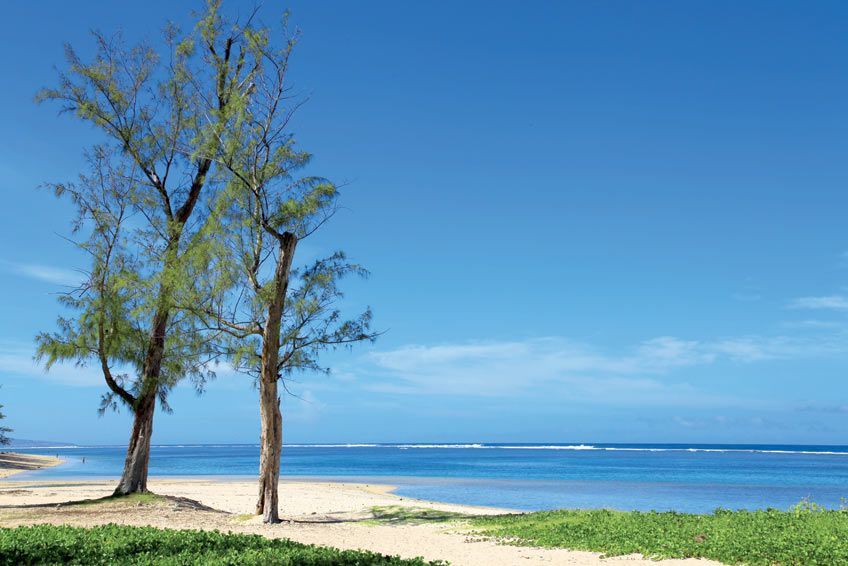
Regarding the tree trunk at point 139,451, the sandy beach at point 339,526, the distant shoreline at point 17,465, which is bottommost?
the distant shoreline at point 17,465

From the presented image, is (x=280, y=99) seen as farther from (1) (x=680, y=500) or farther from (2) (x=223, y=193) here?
(1) (x=680, y=500)

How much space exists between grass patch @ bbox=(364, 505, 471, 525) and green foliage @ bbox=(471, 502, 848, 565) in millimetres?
2880

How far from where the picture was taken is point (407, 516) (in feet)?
70.1

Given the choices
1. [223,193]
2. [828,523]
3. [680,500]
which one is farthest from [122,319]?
[680,500]

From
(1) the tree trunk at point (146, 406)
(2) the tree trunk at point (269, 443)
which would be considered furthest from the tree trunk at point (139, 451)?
(2) the tree trunk at point (269, 443)

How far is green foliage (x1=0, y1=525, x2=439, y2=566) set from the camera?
9164 millimetres

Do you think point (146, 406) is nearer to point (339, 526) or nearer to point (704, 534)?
point (339, 526)

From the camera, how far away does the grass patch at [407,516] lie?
2016cm

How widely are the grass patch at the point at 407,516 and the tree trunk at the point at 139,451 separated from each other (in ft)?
24.5

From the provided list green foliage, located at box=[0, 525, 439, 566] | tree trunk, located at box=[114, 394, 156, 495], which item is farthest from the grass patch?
green foliage, located at box=[0, 525, 439, 566]

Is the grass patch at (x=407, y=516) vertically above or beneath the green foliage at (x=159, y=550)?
beneath

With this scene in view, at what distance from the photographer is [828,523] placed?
1358cm

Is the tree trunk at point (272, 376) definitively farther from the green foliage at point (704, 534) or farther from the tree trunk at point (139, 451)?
the green foliage at point (704, 534)

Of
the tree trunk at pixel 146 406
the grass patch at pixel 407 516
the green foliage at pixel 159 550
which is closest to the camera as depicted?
the green foliage at pixel 159 550
